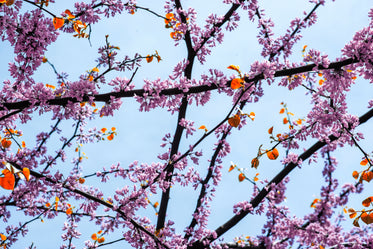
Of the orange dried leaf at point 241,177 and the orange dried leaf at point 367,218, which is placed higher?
the orange dried leaf at point 241,177

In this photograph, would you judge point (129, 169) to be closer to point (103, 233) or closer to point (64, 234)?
point (103, 233)

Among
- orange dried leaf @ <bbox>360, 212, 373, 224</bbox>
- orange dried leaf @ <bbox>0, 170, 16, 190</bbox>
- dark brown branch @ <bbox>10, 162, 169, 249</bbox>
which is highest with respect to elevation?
dark brown branch @ <bbox>10, 162, 169, 249</bbox>

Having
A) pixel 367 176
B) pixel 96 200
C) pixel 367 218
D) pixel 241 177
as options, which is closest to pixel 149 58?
pixel 96 200

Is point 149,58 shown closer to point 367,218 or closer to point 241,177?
point 241,177

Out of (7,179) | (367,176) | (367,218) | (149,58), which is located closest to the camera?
(7,179)

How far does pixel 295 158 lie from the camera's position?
15.8ft

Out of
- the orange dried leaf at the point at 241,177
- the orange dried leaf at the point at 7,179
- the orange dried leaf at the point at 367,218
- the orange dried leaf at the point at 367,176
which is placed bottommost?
the orange dried leaf at the point at 7,179

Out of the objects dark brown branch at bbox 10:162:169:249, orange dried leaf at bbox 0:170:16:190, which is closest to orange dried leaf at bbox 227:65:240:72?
orange dried leaf at bbox 0:170:16:190

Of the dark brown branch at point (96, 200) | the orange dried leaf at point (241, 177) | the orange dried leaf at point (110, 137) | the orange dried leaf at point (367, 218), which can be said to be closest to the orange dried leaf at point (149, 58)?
the dark brown branch at point (96, 200)

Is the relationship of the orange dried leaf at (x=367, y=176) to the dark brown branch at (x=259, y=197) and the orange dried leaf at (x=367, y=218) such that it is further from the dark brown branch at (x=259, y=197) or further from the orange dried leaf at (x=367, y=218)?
the dark brown branch at (x=259, y=197)

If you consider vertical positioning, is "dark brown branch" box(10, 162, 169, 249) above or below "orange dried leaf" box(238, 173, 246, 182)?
below

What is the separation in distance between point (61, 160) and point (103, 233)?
157cm

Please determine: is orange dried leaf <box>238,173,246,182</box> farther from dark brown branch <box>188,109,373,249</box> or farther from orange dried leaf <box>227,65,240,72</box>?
orange dried leaf <box>227,65,240,72</box>

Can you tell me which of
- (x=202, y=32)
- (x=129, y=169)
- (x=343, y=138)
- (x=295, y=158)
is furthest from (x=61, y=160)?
(x=343, y=138)
